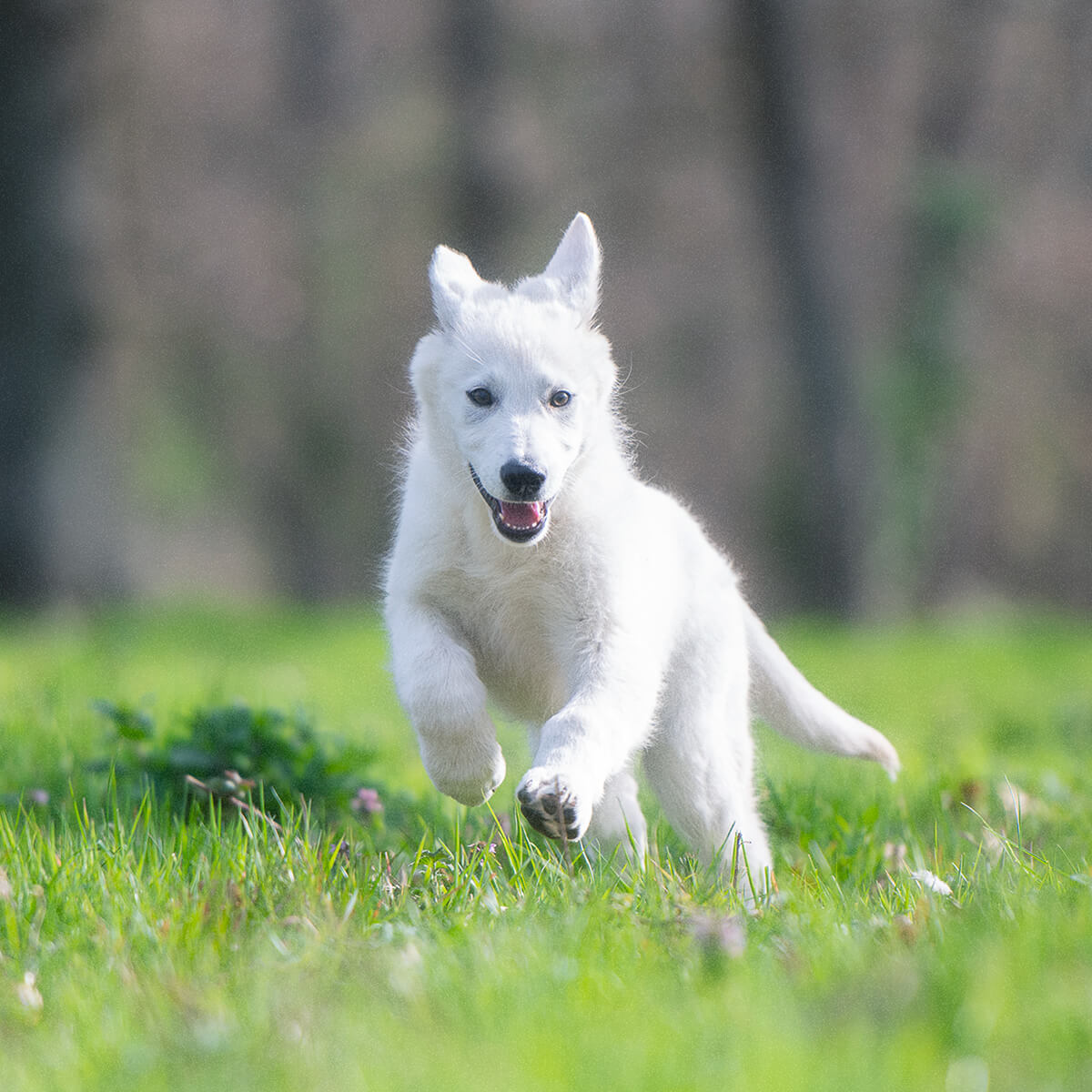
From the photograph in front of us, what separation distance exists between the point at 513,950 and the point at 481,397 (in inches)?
65.0

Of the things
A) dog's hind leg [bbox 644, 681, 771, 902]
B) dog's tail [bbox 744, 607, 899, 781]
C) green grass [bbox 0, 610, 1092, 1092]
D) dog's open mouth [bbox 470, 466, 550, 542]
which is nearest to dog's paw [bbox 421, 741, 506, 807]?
green grass [bbox 0, 610, 1092, 1092]

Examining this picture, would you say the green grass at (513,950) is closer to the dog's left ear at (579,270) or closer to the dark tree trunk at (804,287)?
the dog's left ear at (579,270)

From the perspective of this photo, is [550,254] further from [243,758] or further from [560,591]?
[560,591]

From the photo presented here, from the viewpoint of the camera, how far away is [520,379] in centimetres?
391

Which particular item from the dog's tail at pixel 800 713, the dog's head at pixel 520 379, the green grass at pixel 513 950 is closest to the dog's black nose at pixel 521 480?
the dog's head at pixel 520 379

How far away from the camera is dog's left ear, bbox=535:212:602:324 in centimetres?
427

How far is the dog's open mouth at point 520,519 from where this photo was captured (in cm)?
373

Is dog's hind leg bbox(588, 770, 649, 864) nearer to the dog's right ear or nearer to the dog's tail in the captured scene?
the dog's tail

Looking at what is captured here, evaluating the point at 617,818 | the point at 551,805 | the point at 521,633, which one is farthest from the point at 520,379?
the point at 617,818

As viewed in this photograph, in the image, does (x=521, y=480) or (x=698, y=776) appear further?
(x=698, y=776)

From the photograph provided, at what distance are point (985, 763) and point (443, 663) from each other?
3.26 metres

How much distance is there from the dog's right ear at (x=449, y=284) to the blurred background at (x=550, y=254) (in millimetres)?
7963

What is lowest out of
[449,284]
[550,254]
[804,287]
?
[550,254]

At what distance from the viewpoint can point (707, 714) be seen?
4230 mm
